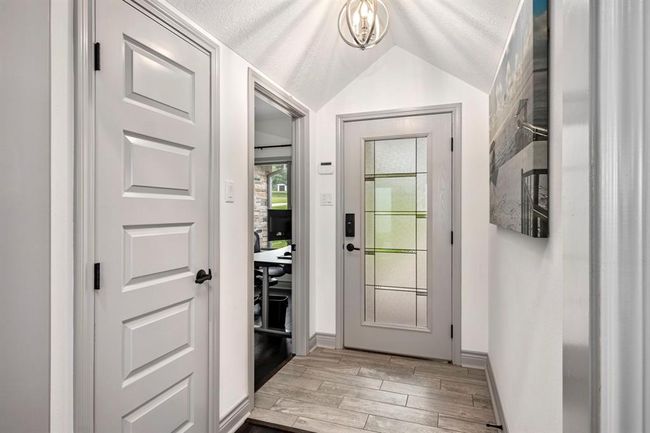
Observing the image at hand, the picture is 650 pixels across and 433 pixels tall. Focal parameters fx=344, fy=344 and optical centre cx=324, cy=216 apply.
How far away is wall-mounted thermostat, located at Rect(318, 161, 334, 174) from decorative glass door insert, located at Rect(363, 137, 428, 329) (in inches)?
12.8

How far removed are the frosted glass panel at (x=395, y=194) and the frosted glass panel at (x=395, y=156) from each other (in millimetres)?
87

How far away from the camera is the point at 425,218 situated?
9.76 feet

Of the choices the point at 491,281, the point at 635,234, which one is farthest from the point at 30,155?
the point at 491,281

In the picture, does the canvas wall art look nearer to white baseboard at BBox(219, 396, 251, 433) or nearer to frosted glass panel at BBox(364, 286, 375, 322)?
frosted glass panel at BBox(364, 286, 375, 322)

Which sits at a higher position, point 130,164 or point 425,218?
point 130,164

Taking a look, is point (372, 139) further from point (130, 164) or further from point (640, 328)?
point (640, 328)

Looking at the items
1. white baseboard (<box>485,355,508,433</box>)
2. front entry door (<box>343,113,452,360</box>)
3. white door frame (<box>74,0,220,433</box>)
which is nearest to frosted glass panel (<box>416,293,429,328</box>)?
front entry door (<box>343,113,452,360</box>)

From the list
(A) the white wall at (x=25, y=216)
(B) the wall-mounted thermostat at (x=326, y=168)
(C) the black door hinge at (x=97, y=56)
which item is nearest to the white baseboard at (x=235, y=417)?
(A) the white wall at (x=25, y=216)

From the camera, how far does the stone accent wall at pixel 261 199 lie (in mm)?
5500

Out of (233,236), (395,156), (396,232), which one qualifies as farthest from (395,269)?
(233,236)

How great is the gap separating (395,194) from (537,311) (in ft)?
6.25

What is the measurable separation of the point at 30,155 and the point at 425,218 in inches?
103

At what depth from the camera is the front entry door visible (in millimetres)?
2920

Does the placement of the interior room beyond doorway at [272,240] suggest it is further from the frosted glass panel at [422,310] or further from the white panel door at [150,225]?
the frosted glass panel at [422,310]
